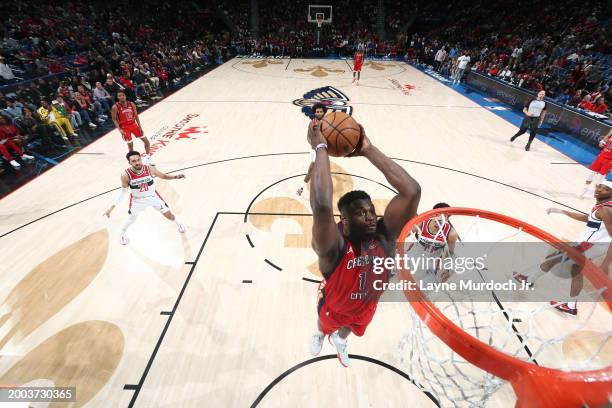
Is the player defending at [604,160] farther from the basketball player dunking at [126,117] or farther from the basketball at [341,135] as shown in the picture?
the basketball player dunking at [126,117]

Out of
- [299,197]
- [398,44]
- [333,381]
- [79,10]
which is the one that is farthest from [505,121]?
[79,10]

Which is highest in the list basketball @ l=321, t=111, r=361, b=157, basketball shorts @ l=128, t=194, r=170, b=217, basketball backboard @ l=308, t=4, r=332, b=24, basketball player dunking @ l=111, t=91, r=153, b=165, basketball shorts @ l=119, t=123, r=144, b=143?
basketball backboard @ l=308, t=4, r=332, b=24

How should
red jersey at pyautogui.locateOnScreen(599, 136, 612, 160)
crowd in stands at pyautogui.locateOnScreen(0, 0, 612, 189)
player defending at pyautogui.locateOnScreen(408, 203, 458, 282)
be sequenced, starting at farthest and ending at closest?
crowd in stands at pyautogui.locateOnScreen(0, 0, 612, 189)
red jersey at pyautogui.locateOnScreen(599, 136, 612, 160)
player defending at pyautogui.locateOnScreen(408, 203, 458, 282)

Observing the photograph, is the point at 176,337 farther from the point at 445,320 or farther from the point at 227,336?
the point at 445,320

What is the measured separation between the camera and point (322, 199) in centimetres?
169

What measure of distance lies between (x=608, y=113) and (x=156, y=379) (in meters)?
14.1

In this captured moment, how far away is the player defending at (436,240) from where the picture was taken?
3482mm

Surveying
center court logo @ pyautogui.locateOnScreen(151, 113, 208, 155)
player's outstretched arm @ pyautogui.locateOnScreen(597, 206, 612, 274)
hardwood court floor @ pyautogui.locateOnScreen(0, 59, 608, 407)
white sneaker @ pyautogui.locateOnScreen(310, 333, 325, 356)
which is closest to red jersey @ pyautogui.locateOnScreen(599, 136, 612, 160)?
hardwood court floor @ pyautogui.locateOnScreen(0, 59, 608, 407)

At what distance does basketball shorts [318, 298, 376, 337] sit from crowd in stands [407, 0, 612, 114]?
11.9 m

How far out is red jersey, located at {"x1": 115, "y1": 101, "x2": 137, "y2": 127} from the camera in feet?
23.1

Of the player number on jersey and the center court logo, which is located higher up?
the player number on jersey

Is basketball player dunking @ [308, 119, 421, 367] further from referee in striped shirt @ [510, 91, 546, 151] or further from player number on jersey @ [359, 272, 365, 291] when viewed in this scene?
referee in striped shirt @ [510, 91, 546, 151]

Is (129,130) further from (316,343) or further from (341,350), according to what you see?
(341,350)

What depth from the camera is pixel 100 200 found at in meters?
6.13
